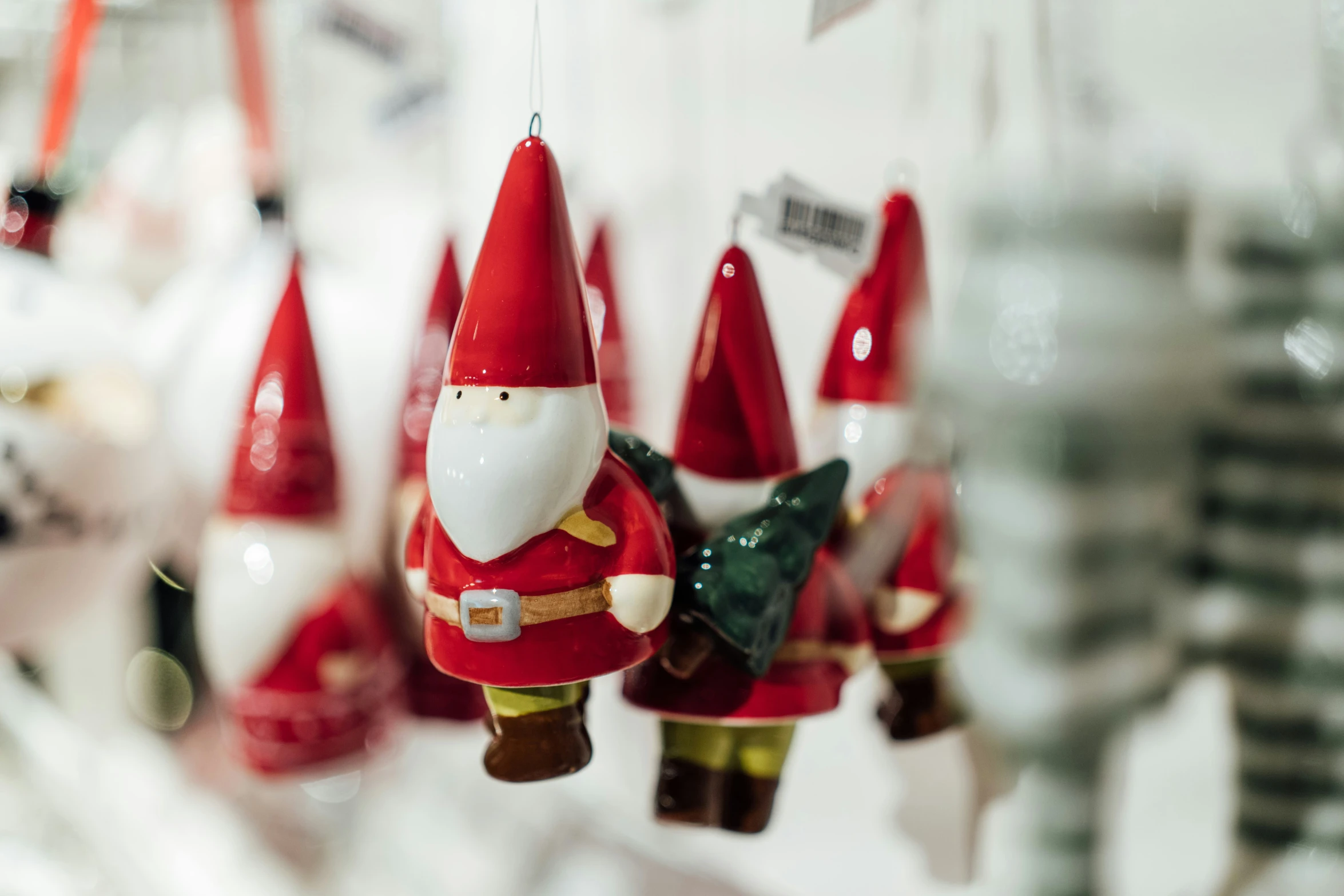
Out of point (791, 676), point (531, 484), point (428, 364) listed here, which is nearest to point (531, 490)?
point (531, 484)

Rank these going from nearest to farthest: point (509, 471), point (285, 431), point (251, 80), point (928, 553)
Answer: point (509, 471) < point (928, 553) < point (285, 431) < point (251, 80)

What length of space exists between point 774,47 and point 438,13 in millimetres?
316

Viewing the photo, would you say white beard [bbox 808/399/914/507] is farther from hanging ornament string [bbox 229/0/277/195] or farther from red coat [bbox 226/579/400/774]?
hanging ornament string [bbox 229/0/277/195]

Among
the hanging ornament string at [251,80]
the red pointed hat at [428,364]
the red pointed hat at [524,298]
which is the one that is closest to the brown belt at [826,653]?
the red pointed hat at [524,298]

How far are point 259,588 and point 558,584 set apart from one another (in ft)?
0.90

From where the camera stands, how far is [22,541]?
0.45m

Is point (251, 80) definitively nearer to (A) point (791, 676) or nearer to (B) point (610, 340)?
(B) point (610, 340)

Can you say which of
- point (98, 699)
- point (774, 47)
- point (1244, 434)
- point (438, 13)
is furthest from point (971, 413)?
point (98, 699)

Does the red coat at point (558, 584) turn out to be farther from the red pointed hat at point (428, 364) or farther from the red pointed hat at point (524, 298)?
the red pointed hat at point (428, 364)

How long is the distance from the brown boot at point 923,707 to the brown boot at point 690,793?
9cm

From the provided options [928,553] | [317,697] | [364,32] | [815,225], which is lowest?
[317,697]

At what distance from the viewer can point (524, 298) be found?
0.29m

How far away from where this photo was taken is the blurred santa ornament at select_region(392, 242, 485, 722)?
1.66ft

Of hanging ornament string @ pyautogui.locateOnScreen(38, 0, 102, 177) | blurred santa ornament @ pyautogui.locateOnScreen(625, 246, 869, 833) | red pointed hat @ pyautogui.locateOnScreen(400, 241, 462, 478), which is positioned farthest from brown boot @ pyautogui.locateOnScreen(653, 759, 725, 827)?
hanging ornament string @ pyautogui.locateOnScreen(38, 0, 102, 177)
